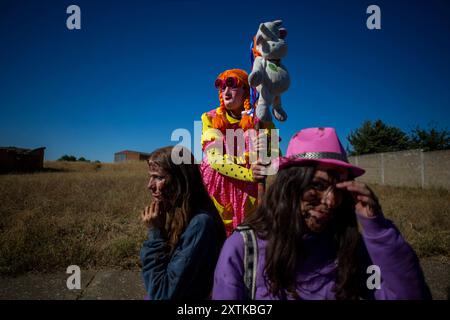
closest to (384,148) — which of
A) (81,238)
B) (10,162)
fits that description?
(81,238)

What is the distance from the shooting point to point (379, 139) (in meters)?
30.2

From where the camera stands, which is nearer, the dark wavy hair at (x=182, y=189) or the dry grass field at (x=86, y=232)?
the dark wavy hair at (x=182, y=189)

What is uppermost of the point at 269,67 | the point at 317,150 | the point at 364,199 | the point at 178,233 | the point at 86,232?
the point at 269,67

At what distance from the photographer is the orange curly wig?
2117 millimetres

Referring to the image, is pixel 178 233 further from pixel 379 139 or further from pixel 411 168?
pixel 379 139

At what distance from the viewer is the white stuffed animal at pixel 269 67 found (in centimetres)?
200

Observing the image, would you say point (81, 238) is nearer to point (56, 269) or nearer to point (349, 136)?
point (56, 269)

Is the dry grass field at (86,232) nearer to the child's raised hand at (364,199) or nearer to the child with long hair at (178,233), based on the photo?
the child with long hair at (178,233)

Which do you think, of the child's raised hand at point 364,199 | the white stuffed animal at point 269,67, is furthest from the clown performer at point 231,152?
the child's raised hand at point 364,199

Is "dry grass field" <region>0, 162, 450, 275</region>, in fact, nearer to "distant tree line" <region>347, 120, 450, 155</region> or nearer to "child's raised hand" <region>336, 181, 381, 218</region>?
"child's raised hand" <region>336, 181, 381, 218</region>

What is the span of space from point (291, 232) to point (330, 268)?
0.88 ft

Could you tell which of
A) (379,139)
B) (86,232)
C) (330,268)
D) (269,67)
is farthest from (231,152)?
(379,139)

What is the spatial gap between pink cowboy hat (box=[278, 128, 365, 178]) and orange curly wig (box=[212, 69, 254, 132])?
29.6 inches

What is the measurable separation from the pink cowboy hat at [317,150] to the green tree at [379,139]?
1286 inches
